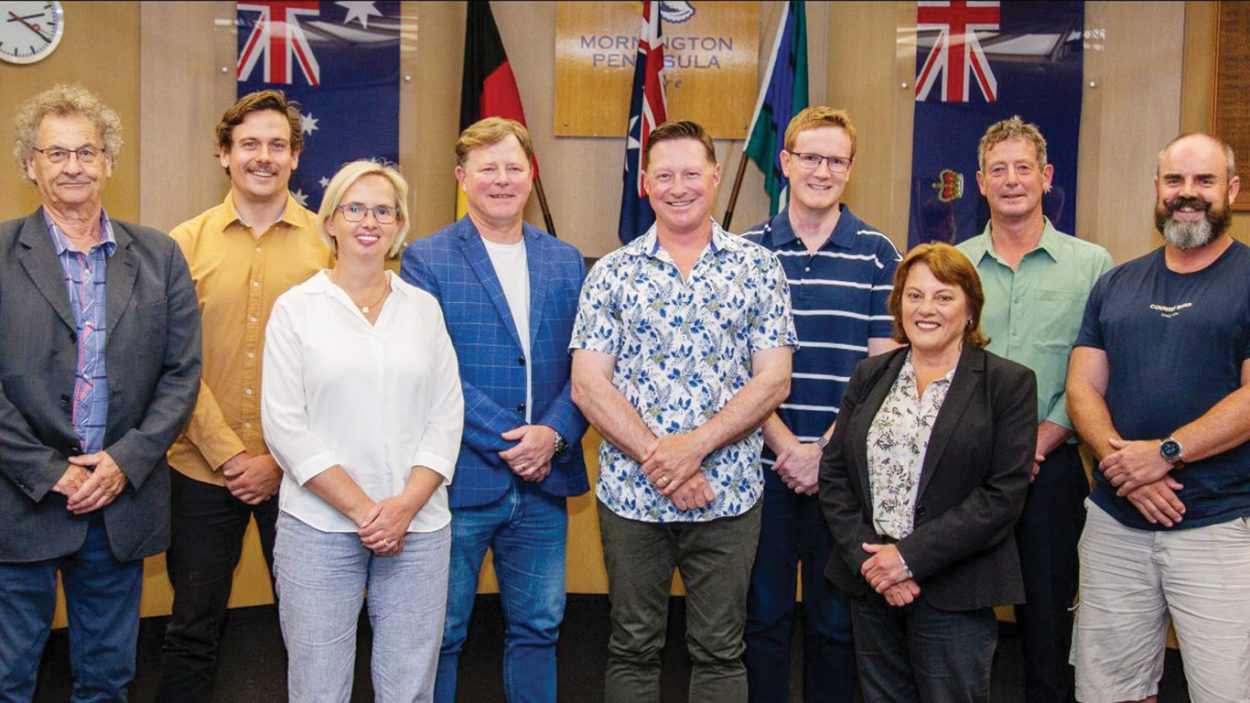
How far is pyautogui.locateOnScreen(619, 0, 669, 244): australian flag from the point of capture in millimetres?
5133

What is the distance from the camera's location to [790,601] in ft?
9.44

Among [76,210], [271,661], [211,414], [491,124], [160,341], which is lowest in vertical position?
[271,661]

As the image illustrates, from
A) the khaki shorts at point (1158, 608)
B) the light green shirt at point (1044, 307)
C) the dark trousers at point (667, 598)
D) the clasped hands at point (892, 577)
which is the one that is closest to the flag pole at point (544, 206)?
the light green shirt at point (1044, 307)

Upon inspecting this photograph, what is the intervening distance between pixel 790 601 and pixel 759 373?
2.18ft

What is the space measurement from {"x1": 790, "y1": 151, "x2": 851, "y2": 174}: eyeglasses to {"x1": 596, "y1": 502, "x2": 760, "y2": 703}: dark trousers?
0.97 meters

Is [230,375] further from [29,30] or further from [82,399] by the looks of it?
[29,30]

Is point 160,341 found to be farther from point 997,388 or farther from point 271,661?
point 997,388

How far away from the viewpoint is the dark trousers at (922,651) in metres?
2.42

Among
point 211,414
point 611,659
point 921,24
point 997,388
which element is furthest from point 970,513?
point 921,24

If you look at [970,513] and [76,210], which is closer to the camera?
[970,513]

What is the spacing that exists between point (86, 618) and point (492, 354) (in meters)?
1.19

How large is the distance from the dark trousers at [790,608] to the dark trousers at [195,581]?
132 centimetres

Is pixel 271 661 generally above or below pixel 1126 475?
below

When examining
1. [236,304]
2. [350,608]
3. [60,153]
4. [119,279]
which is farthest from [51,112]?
[350,608]
